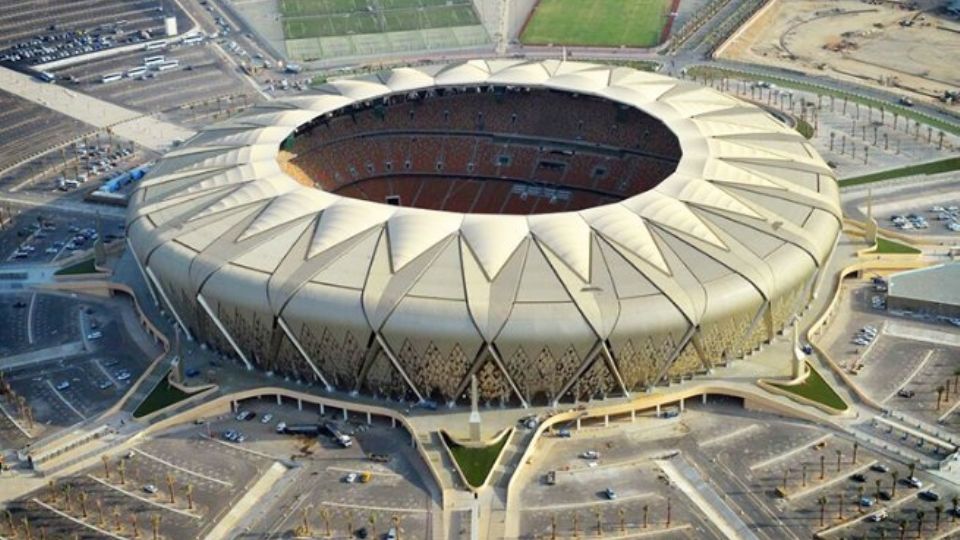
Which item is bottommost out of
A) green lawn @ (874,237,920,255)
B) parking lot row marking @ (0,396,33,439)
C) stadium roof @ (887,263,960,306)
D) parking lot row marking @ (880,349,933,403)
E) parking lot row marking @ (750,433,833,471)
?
parking lot row marking @ (750,433,833,471)

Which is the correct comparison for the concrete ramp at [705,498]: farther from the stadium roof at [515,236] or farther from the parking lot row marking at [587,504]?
the stadium roof at [515,236]

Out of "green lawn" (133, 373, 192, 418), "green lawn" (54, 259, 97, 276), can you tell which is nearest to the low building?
"green lawn" (133, 373, 192, 418)

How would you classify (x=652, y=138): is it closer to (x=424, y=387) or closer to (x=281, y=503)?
(x=424, y=387)

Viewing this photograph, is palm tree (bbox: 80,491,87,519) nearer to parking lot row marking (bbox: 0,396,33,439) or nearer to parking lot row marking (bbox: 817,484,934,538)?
parking lot row marking (bbox: 0,396,33,439)

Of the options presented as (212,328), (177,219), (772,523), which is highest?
(177,219)

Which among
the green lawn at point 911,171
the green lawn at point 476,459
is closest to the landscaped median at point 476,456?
the green lawn at point 476,459

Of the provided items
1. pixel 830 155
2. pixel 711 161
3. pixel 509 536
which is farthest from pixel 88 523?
pixel 830 155
